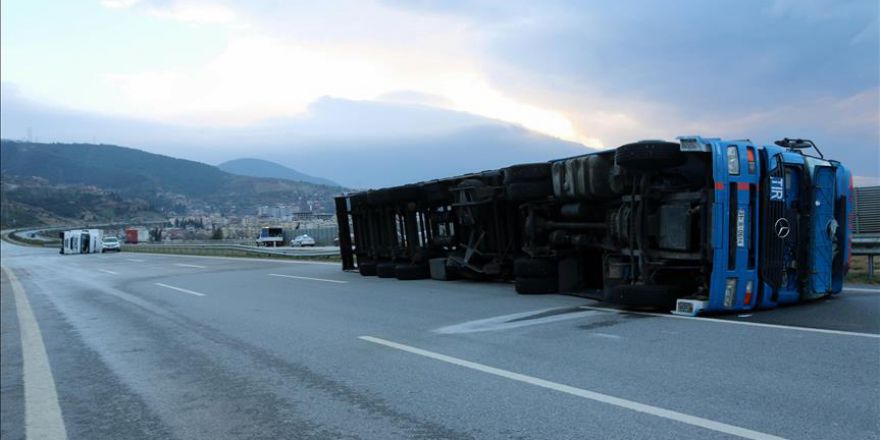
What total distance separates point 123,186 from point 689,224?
558 ft

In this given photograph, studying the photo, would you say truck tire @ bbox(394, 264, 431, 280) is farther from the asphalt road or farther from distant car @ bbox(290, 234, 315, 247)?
distant car @ bbox(290, 234, 315, 247)

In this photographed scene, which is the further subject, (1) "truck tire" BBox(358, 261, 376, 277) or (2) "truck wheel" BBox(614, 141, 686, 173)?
(1) "truck tire" BBox(358, 261, 376, 277)

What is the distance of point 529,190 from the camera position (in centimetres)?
1125

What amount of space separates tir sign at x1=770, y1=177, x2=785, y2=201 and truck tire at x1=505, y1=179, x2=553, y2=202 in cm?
388

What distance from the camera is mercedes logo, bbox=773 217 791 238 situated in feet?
26.3

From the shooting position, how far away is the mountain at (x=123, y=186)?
11919cm

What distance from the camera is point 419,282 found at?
1466 cm

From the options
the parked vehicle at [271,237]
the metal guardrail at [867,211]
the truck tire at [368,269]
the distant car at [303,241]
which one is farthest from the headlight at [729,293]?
the parked vehicle at [271,237]

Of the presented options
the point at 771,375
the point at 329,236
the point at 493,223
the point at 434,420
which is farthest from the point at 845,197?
the point at 329,236

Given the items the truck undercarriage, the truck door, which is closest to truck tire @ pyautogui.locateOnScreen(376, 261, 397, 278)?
the truck undercarriage

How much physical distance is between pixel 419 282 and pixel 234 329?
19.9 ft

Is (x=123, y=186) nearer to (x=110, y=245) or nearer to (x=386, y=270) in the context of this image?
(x=110, y=245)

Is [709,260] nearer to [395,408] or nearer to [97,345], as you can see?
[395,408]

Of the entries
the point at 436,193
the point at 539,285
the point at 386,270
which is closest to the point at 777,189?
the point at 539,285
